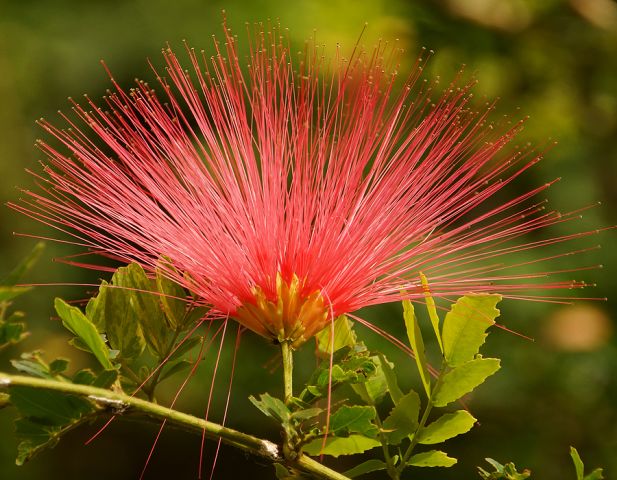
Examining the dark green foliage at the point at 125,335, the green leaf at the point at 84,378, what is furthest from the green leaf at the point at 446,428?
the green leaf at the point at 84,378

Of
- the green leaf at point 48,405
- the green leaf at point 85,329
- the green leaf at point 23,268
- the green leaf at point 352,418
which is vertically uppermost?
the green leaf at point 23,268

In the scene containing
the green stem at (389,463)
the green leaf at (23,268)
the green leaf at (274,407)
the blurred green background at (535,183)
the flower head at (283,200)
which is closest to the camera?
the green leaf at (23,268)

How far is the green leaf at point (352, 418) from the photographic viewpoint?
1.14 metres

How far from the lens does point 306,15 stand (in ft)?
14.4

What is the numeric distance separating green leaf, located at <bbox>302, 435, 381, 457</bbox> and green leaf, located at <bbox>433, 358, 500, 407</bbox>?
128 mm

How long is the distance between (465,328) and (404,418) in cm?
16

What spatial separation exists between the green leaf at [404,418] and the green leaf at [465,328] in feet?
0.26

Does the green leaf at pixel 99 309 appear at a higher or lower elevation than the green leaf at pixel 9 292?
lower

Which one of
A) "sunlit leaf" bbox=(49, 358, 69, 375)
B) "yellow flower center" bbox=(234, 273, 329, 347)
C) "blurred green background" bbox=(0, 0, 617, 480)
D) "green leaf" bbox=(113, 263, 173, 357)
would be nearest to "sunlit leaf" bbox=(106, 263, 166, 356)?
"green leaf" bbox=(113, 263, 173, 357)

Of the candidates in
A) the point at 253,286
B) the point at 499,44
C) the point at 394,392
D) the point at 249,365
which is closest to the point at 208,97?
the point at 253,286

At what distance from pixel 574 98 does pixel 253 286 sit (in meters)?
2.58

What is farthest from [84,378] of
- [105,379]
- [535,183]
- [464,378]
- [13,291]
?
[535,183]

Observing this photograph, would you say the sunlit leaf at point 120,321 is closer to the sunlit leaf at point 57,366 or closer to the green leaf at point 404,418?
the sunlit leaf at point 57,366

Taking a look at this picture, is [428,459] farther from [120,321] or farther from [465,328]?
[120,321]
